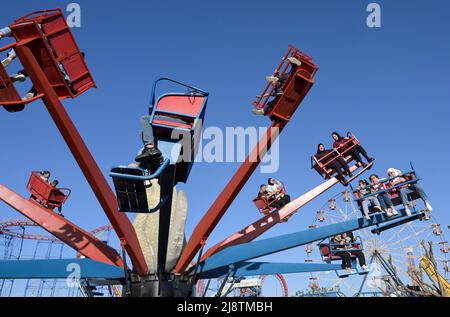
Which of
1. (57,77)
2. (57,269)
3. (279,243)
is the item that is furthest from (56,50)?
(279,243)

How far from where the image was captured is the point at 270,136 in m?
8.81

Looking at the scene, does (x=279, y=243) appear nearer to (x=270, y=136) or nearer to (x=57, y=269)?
(x=270, y=136)

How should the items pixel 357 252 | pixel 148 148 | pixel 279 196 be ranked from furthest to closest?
1. pixel 357 252
2. pixel 279 196
3. pixel 148 148

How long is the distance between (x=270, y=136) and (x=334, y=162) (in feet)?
10.4

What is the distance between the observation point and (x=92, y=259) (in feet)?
32.7

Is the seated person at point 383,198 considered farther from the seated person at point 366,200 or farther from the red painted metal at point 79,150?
the red painted metal at point 79,150

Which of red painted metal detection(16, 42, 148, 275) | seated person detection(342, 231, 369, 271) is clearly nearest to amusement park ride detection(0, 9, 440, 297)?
red painted metal detection(16, 42, 148, 275)

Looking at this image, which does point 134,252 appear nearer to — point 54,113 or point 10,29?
point 54,113

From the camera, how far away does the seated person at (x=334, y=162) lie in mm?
11172

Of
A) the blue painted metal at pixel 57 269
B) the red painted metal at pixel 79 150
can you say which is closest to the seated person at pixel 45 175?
the blue painted metal at pixel 57 269

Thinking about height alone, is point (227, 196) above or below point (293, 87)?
below

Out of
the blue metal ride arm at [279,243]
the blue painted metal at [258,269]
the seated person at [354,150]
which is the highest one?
the seated person at [354,150]

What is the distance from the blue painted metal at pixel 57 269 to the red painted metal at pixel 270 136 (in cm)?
A: 260
